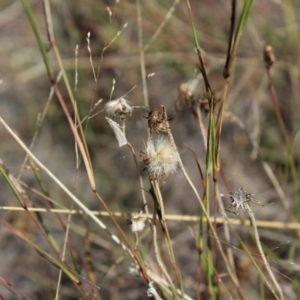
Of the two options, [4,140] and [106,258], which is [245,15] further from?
[4,140]

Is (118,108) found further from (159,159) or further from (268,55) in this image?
(268,55)

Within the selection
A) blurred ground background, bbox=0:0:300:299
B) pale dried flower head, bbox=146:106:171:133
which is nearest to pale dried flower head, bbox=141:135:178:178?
pale dried flower head, bbox=146:106:171:133

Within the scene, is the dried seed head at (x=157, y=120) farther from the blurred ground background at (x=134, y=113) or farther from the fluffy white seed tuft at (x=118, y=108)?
the blurred ground background at (x=134, y=113)

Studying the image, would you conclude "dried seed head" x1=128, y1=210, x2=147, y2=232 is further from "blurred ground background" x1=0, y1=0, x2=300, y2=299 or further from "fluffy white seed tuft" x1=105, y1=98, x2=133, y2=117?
"blurred ground background" x1=0, y1=0, x2=300, y2=299

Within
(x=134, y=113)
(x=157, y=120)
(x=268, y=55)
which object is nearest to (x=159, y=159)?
(x=157, y=120)

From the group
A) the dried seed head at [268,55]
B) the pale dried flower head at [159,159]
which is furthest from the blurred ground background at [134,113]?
the pale dried flower head at [159,159]

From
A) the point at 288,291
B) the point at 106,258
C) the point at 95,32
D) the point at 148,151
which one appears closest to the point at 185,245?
the point at 106,258
